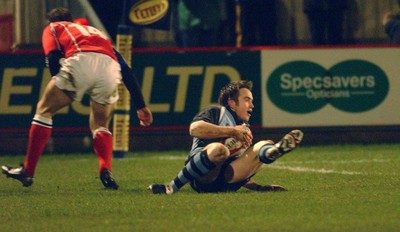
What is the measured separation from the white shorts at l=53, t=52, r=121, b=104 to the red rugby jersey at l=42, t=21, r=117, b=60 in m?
0.06

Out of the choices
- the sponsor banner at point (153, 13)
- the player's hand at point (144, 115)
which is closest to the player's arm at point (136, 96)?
the player's hand at point (144, 115)

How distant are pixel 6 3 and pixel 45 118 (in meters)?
7.34

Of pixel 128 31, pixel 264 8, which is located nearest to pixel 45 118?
pixel 128 31

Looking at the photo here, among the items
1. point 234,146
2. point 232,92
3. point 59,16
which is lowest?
point 234,146

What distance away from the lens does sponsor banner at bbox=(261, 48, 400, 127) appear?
16484 mm

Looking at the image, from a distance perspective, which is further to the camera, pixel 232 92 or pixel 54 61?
pixel 54 61

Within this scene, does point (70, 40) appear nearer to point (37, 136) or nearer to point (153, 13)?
point (37, 136)

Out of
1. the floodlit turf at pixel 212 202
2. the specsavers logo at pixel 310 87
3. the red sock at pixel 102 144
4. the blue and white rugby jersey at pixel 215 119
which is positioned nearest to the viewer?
the floodlit turf at pixel 212 202

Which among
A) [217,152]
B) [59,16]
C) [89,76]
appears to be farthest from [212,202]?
[59,16]

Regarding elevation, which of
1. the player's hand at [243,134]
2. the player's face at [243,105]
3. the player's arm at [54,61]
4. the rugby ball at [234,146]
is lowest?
the rugby ball at [234,146]

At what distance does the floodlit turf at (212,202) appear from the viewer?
8055 mm

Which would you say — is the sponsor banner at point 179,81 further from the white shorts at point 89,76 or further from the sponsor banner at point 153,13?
the white shorts at point 89,76

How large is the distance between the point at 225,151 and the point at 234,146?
485 millimetres

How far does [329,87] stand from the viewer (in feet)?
54.1
